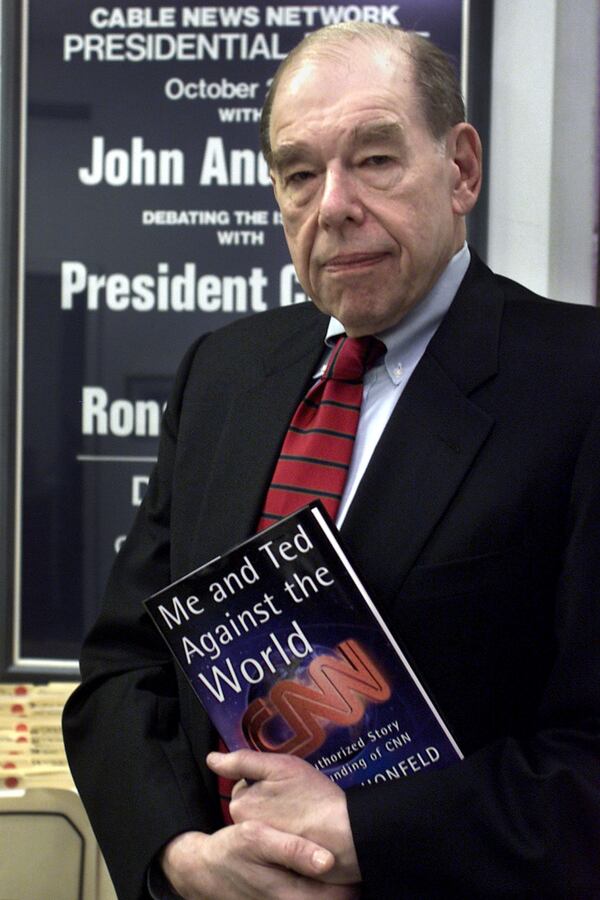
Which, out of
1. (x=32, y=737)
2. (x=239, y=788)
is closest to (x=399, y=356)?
(x=239, y=788)

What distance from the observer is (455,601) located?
1135 millimetres

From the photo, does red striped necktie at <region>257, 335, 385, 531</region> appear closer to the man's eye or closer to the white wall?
the man's eye

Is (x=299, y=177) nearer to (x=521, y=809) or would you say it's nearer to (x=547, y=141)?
(x=521, y=809)

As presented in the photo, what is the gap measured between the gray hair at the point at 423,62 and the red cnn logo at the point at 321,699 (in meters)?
0.61

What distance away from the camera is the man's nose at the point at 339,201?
4.04 ft

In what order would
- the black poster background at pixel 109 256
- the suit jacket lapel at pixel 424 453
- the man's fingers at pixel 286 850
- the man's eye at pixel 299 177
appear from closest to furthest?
the man's fingers at pixel 286 850 → the suit jacket lapel at pixel 424 453 → the man's eye at pixel 299 177 → the black poster background at pixel 109 256

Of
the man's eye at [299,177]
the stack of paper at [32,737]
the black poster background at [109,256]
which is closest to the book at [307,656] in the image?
the man's eye at [299,177]

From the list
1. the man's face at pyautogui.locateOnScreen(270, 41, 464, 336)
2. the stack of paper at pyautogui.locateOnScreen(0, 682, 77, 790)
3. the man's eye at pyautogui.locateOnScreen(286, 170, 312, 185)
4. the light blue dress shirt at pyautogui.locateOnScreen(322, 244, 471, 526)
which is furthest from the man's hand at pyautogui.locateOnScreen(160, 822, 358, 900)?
the stack of paper at pyautogui.locateOnScreen(0, 682, 77, 790)

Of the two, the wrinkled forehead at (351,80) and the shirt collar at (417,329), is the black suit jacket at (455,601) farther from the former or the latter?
the wrinkled forehead at (351,80)

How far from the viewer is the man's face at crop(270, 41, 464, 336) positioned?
1228mm

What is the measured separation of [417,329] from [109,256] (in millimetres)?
1231

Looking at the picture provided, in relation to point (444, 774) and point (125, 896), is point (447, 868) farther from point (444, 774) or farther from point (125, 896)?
point (125, 896)

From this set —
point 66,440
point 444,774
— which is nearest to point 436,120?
point 444,774

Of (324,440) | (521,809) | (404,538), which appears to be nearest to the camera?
(521,809)
